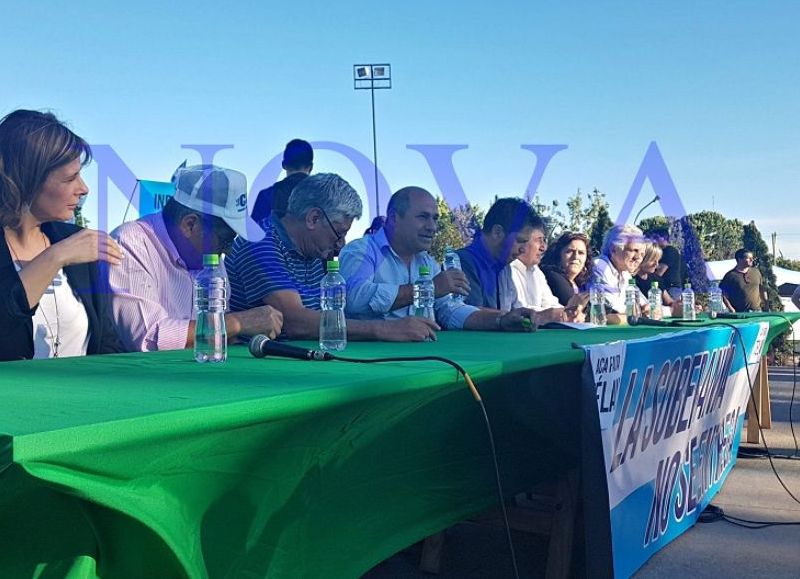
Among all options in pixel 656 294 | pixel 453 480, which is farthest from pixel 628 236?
pixel 453 480

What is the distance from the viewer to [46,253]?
215 cm

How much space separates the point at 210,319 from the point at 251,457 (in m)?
0.86

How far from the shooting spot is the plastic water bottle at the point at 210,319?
200 cm

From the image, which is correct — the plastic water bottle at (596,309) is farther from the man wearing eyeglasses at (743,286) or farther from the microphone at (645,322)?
the man wearing eyeglasses at (743,286)

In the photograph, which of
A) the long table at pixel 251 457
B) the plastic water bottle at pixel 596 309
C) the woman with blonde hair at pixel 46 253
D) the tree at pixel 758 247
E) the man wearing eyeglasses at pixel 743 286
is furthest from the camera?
the tree at pixel 758 247

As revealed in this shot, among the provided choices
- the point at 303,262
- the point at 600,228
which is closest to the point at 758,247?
the point at 600,228

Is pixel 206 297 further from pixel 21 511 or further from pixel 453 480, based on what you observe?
pixel 21 511

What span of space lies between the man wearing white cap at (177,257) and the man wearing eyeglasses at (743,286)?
29.5ft

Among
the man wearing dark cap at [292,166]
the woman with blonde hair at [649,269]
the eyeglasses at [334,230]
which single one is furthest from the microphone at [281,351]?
the woman with blonde hair at [649,269]

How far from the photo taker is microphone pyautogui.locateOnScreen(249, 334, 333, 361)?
191 centimetres

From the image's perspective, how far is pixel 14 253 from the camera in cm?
233

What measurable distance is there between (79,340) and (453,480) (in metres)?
1.21

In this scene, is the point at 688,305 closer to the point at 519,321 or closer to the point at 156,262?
the point at 519,321

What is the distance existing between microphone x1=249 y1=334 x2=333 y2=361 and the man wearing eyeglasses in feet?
30.7
